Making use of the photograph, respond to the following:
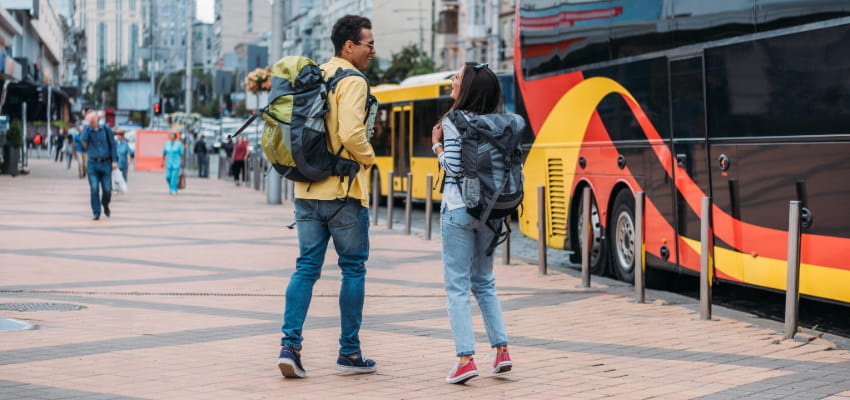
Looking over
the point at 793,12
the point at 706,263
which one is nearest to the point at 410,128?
the point at 706,263

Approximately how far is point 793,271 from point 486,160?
9.34 ft

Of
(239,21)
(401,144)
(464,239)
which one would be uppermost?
(239,21)

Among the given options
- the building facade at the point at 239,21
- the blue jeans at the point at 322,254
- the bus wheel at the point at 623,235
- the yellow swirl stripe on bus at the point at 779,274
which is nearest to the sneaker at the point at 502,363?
the blue jeans at the point at 322,254

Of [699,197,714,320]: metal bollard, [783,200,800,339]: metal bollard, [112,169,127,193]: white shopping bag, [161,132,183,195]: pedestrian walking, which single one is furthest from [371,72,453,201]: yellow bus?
[783,200,800,339]: metal bollard

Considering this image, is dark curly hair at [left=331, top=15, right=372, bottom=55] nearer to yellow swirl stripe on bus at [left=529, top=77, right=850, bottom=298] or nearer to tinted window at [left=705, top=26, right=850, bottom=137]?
tinted window at [left=705, top=26, right=850, bottom=137]

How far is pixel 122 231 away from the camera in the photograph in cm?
1762

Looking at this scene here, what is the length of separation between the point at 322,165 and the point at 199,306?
3465 millimetres

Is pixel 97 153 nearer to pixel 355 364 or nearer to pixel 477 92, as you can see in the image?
pixel 355 364

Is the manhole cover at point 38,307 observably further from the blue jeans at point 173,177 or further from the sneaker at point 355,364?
the blue jeans at point 173,177

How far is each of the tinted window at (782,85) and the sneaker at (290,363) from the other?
13.3 feet

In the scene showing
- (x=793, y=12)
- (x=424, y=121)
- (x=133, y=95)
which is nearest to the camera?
(x=793, y=12)

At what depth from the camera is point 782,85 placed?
30.5 ft

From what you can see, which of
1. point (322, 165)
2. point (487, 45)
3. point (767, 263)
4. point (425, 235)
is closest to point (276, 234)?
point (425, 235)

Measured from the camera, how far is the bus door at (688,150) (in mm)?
10664
